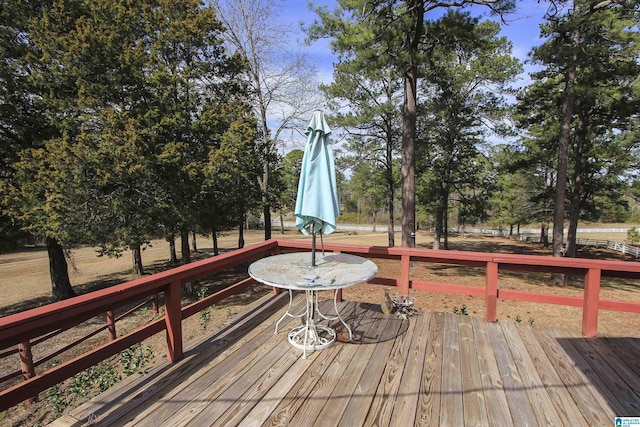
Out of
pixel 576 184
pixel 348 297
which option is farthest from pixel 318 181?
pixel 576 184

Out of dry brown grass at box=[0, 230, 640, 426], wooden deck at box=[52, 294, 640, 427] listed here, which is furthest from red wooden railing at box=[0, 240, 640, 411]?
dry brown grass at box=[0, 230, 640, 426]

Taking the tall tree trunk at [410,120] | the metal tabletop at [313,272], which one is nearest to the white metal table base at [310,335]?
the metal tabletop at [313,272]

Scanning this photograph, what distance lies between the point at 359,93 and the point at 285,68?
3247mm

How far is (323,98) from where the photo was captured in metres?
13.3

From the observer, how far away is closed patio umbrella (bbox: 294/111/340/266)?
2688 mm

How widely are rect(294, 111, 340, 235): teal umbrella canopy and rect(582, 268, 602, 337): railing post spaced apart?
2.52 meters

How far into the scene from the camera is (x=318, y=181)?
2.73 metres

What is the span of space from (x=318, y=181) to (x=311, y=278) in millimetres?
830

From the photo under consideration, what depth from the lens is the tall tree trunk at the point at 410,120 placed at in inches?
292

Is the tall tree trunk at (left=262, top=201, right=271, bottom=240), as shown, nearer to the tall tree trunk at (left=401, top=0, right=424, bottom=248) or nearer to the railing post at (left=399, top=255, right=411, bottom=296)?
the tall tree trunk at (left=401, top=0, right=424, bottom=248)

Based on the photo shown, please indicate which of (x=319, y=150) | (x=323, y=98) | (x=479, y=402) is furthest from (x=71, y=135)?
(x=479, y=402)

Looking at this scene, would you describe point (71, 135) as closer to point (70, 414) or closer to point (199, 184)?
point (199, 184)

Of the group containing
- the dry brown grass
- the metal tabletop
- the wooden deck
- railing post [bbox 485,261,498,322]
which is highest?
the metal tabletop

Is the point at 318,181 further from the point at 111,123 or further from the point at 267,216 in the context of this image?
the point at 267,216
